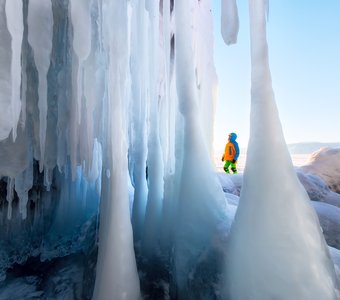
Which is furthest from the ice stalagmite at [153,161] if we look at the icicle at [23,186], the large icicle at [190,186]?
the icicle at [23,186]

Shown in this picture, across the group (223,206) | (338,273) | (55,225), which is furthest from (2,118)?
(55,225)

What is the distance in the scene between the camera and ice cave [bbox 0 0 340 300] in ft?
5.22

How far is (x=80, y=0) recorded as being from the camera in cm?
232

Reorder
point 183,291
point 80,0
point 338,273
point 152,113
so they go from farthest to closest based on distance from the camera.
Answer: point 152,113 → point 80,0 → point 183,291 → point 338,273

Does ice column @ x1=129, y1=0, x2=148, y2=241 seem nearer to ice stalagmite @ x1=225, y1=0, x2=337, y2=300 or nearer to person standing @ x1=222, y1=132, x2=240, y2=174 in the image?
ice stalagmite @ x1=225, y1=0, x2=337, y2=300

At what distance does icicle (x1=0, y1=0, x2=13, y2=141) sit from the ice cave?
0.4 inches

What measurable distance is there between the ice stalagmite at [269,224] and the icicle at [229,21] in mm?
159

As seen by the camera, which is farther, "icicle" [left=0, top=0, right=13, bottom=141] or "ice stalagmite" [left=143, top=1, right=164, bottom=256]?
"ice stalagmite" [left=143, top=1, right=164, bottom=256]

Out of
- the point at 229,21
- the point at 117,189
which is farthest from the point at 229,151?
the point at 229,21

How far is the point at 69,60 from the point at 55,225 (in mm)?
3393

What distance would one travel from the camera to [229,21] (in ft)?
6.28

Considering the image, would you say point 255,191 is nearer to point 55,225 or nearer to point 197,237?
point 197,237

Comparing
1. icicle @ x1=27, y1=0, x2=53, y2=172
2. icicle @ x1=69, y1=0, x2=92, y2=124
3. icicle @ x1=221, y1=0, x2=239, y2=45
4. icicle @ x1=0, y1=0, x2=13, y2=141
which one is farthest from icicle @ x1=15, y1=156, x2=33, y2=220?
icicle @ x1=221, y1=0, x2=239, y2=45

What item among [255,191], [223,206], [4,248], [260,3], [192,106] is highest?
[260,3]
